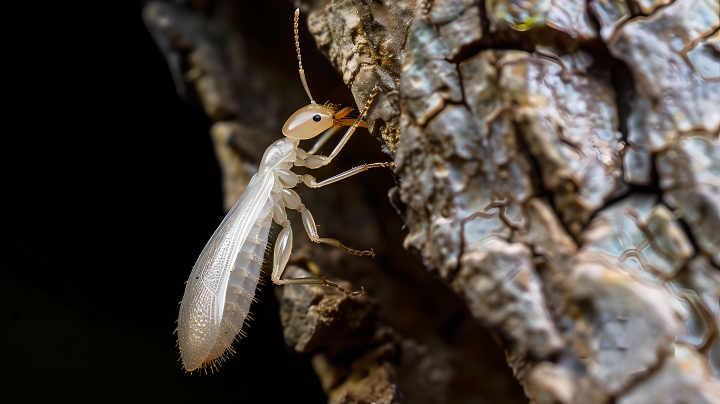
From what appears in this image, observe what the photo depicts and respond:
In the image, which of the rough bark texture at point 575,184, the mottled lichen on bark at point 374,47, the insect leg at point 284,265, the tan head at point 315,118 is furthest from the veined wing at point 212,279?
the rough bark texture at point 575,184

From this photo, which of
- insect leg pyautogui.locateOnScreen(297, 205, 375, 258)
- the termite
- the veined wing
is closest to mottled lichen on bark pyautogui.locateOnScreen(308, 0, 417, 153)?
the termite

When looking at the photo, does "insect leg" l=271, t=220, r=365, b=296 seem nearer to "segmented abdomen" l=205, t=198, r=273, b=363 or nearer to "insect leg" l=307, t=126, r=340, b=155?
"segmented abdomen" l=205, t=198, r=273, b=363

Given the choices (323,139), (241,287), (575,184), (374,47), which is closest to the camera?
(575,184)

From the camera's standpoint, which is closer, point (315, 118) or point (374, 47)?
point (374, 47)

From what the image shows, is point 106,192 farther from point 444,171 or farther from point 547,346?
point 547,346

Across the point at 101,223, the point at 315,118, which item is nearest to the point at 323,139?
the point at 315,118

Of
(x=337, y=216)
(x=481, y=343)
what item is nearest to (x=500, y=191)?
(x=481, y=343)

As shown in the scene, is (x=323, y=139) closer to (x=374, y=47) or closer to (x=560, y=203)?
(x=374, y=47)

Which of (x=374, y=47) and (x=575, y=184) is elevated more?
(x=374, y=47)
